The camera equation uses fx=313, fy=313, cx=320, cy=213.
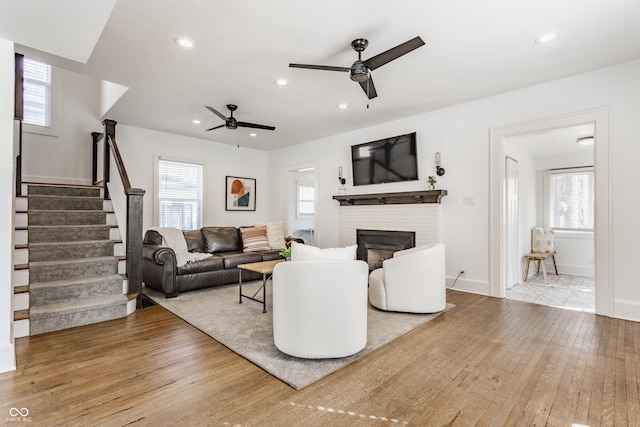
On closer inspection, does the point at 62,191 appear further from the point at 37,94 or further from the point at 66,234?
the point at 37,94

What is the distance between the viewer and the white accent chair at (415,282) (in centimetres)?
330

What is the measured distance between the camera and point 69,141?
5262 millimetres

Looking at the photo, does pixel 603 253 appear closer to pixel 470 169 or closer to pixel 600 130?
pixel 600 130

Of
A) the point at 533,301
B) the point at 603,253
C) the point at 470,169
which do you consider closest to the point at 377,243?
the point at 470,169

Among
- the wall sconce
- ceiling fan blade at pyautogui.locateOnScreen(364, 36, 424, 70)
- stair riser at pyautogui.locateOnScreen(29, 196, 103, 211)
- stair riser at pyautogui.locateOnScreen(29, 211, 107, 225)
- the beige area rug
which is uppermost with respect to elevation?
ceiling fan blade at pyautogui.locateOnScreen(364, 36, 424, 70)

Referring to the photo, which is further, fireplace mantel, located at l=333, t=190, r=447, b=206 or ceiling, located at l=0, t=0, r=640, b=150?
fireplace mantel, located at l=333, t=190, r=447, b=206

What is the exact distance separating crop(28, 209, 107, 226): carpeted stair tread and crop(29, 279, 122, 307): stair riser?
3.77 feet

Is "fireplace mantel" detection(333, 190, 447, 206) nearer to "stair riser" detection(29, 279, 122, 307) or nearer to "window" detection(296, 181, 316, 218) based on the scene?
"window" detection(296, 181, 316, 218)

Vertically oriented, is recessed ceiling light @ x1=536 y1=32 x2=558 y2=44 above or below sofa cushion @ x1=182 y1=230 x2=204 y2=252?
above

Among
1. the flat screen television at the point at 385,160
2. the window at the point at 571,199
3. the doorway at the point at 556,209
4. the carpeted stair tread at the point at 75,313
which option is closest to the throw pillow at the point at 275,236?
the flat screen television at the point at 385,160

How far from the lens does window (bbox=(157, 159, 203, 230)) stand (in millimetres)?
5895

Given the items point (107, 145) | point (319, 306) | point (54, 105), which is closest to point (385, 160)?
point (319, 306)

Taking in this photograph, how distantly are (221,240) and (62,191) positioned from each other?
2.33 meters

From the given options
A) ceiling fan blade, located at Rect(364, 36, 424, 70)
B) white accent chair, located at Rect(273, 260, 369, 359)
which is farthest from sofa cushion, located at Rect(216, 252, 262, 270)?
ceiling fan blade, located at Rect(364, 36, 424, 70)
